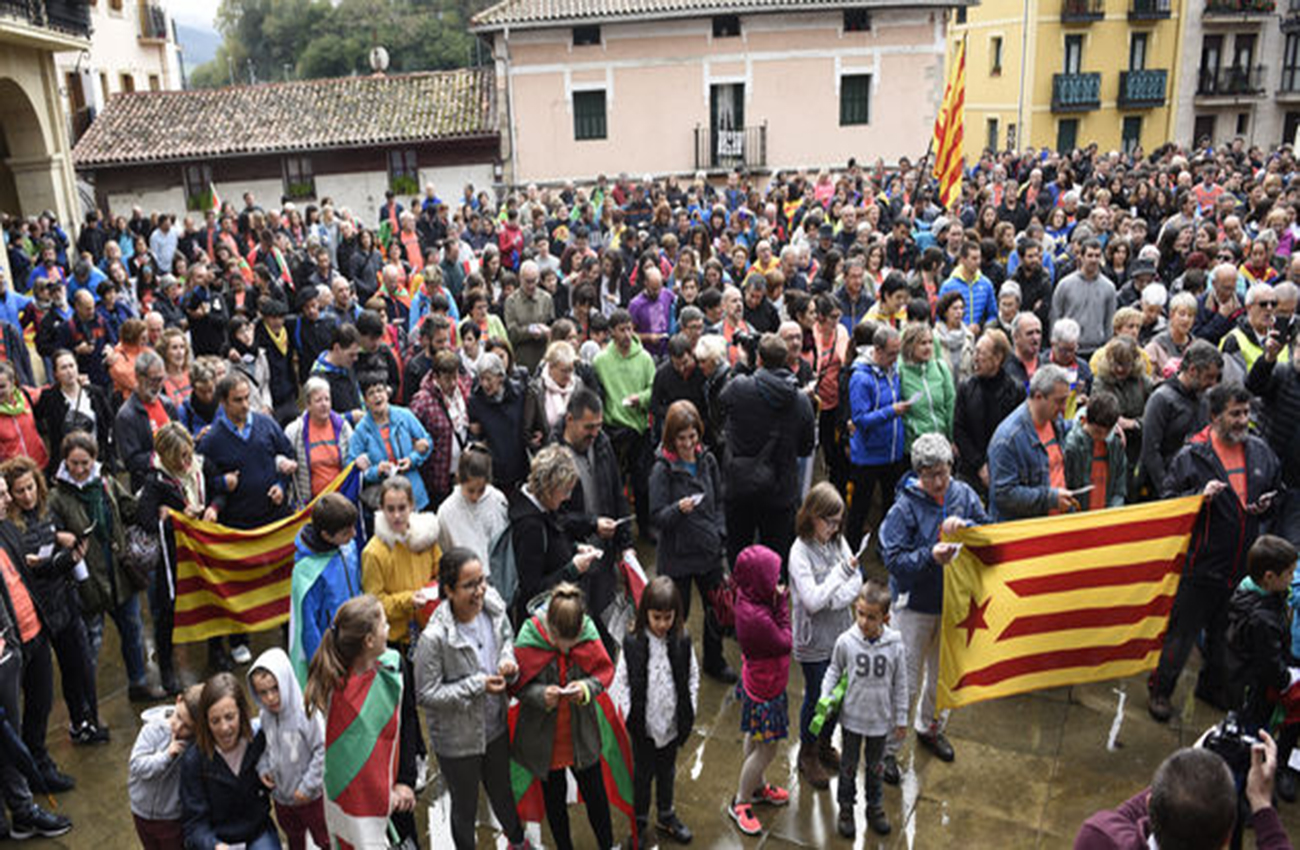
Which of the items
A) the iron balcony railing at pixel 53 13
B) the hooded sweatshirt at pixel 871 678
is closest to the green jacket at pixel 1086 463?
the hooded sweatshirt at pixel 871 678

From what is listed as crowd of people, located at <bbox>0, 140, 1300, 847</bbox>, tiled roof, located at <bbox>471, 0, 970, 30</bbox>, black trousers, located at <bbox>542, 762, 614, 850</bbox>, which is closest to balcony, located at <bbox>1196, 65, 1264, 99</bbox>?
tiled roof, located at <bbox>471, 0, 970, 30</bbox>

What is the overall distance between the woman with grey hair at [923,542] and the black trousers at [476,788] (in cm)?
204

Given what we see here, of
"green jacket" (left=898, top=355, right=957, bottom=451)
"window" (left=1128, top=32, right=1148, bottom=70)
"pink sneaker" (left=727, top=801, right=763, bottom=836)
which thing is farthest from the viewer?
"window" (left=1128, top=32, right=1148, bottom=70)

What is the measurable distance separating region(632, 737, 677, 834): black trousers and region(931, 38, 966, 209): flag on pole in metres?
9.87

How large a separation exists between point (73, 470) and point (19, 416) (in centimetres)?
191

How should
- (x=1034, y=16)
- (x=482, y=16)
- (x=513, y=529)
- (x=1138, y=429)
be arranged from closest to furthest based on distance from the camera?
(x=513, y=529) → (x=1138, y=429) → (x=482, y=16) → (x=1034, y=16)

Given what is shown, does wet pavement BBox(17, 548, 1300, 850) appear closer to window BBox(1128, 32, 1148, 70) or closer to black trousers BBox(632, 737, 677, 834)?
black trousers BBox(632, 737, 677, 834)

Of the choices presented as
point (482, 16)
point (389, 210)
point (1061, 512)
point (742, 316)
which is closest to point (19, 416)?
point (742, 316)

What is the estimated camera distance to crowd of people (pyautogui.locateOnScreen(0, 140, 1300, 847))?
4.43 m

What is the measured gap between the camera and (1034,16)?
36.0 metres

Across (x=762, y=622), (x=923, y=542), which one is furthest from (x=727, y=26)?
(x=762, y=622)

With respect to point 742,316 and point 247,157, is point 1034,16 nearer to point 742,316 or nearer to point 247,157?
point 247,157

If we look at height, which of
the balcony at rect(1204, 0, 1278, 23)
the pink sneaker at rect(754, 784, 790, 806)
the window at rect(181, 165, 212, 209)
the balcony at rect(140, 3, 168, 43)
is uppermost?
the balcony at rect(140, 3, 168, 43)

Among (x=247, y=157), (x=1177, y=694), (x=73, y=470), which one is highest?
(x=247, y=157)
